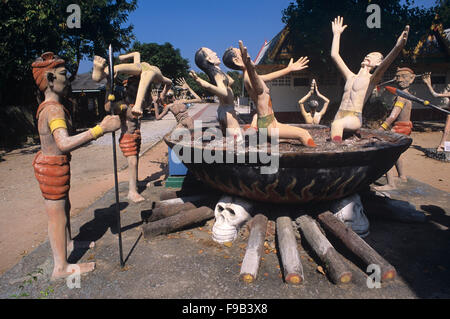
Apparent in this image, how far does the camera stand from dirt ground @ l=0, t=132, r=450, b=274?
3863 mm

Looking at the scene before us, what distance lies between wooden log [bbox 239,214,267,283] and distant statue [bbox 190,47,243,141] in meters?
1.10

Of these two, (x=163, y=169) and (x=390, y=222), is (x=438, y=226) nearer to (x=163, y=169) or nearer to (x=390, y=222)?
(x=390, y=222)

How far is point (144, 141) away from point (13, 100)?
5784 millimetres

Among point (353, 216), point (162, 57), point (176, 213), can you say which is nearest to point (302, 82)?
point (353, 216)

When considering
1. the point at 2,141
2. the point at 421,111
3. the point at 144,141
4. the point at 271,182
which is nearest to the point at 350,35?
the point at 421,111

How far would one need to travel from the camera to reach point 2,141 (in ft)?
35.1

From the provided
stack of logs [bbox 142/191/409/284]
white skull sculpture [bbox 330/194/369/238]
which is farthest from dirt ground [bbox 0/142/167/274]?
white skull sculpture [bbox 330/194/369/238]

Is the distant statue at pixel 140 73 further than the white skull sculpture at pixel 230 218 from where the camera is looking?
Yes

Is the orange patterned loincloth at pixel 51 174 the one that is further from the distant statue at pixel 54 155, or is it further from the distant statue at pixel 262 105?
the distant statue at pixel 262 105

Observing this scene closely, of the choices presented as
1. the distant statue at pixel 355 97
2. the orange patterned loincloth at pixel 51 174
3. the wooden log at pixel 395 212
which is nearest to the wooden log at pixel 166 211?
the orange patterned loincloth at pixel 51 174

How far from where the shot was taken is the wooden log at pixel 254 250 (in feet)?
8.18

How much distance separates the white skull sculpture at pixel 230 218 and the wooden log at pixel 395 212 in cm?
156

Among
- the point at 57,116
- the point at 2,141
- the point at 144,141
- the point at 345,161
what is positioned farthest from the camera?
the point at 144,141
